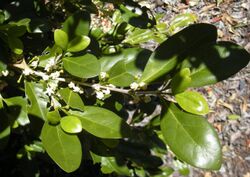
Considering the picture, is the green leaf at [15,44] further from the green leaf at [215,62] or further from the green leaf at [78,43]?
the green leaf at [215,62]

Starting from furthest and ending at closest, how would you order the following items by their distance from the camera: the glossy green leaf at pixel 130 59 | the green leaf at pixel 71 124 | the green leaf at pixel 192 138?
1. the glossy green leaf at pixel 130 59
2. the green leaf at pixel 71 124
3. the green leaf at pixel 192 138

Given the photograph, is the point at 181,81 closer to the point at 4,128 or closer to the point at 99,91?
the point at 99,91

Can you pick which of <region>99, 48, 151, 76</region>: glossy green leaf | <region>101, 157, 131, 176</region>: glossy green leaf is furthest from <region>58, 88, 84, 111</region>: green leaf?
<region>101, 157, 131, 176</region>: glossy green leaf

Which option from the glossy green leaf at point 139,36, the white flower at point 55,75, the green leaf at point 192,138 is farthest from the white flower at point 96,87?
the glossy green leaf at point 139,36

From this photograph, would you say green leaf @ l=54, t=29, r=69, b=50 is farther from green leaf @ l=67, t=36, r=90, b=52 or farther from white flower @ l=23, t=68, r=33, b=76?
white flower @ l=23, t=68, r=33, b=76

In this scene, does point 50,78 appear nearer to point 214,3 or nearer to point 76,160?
point 76,160

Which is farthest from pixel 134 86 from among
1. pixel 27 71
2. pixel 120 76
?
pixel 27 71
